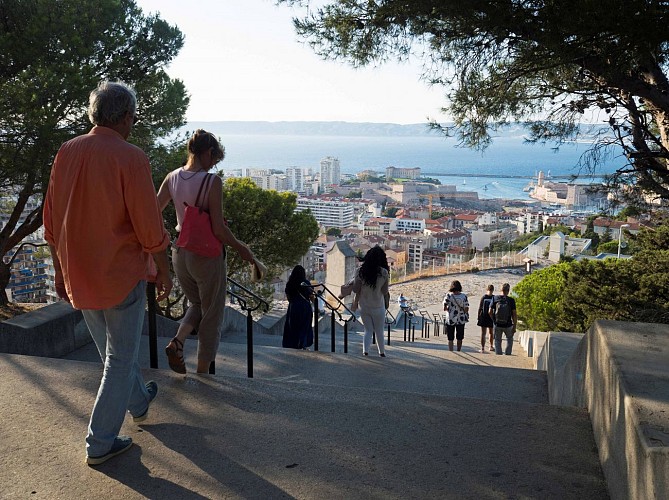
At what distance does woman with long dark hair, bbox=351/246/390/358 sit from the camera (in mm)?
6312

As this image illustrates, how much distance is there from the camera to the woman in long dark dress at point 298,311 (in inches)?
254

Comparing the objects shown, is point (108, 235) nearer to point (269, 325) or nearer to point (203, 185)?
point (203, 185)

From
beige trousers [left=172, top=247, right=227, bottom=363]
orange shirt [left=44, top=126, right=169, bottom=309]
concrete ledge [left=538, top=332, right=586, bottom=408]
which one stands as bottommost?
concrete ledge [left=538, top=332, right=586, bottom=408]

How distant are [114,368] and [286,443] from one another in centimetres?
78

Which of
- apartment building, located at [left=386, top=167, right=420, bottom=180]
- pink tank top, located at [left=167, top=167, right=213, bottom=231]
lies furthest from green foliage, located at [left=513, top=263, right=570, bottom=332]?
apartment building, located at [left=386, top=167, right=420, bottom=180]

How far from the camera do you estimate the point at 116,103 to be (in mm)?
2502

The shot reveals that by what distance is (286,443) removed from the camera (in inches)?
108

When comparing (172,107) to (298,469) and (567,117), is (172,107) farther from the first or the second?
(298,469)

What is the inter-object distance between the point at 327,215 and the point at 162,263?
10397 centimetres

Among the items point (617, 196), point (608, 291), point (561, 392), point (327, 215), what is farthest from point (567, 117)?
point (327, 215)

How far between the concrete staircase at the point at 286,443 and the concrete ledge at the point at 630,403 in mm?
157

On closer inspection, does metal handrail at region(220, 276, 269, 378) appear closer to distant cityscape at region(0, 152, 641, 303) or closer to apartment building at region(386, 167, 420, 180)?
distant cityscape at region(0, 152, 641, 303)

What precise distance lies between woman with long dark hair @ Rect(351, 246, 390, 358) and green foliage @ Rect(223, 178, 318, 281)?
898 cm

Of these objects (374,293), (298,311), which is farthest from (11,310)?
(374,293)
